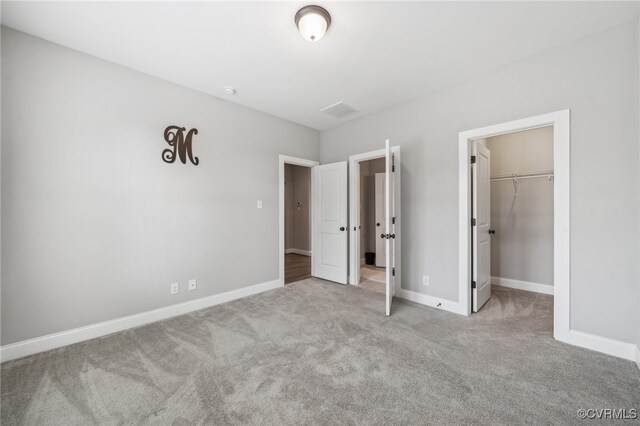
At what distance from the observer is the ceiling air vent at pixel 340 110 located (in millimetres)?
3662

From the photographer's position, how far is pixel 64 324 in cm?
237

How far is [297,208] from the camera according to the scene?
7.48m

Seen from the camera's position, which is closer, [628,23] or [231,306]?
[628,23]

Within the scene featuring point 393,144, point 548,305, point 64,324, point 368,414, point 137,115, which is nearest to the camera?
point 368,414

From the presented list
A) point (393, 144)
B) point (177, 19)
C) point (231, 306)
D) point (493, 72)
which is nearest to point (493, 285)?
point (393, 144)

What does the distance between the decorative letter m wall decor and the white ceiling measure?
0.59 metres

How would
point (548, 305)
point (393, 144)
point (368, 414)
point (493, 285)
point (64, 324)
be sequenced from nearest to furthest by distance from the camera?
point (368, 414) < point (64, 324) < point (548, 305) < point (393, 144) < point (493, 285)

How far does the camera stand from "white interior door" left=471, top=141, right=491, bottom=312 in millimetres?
3016

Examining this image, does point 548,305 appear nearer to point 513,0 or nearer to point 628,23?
point 628,23

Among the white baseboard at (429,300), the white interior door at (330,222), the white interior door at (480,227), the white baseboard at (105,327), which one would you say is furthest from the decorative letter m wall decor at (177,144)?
the white interior door at (480,227)

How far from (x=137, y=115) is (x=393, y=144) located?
327cm

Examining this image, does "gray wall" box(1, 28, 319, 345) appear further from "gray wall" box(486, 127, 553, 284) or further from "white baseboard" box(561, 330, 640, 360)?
"gray wall" box(486, 127, 553, 284)

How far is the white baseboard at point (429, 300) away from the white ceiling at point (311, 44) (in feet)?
8.96

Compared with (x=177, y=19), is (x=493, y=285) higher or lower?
lower
